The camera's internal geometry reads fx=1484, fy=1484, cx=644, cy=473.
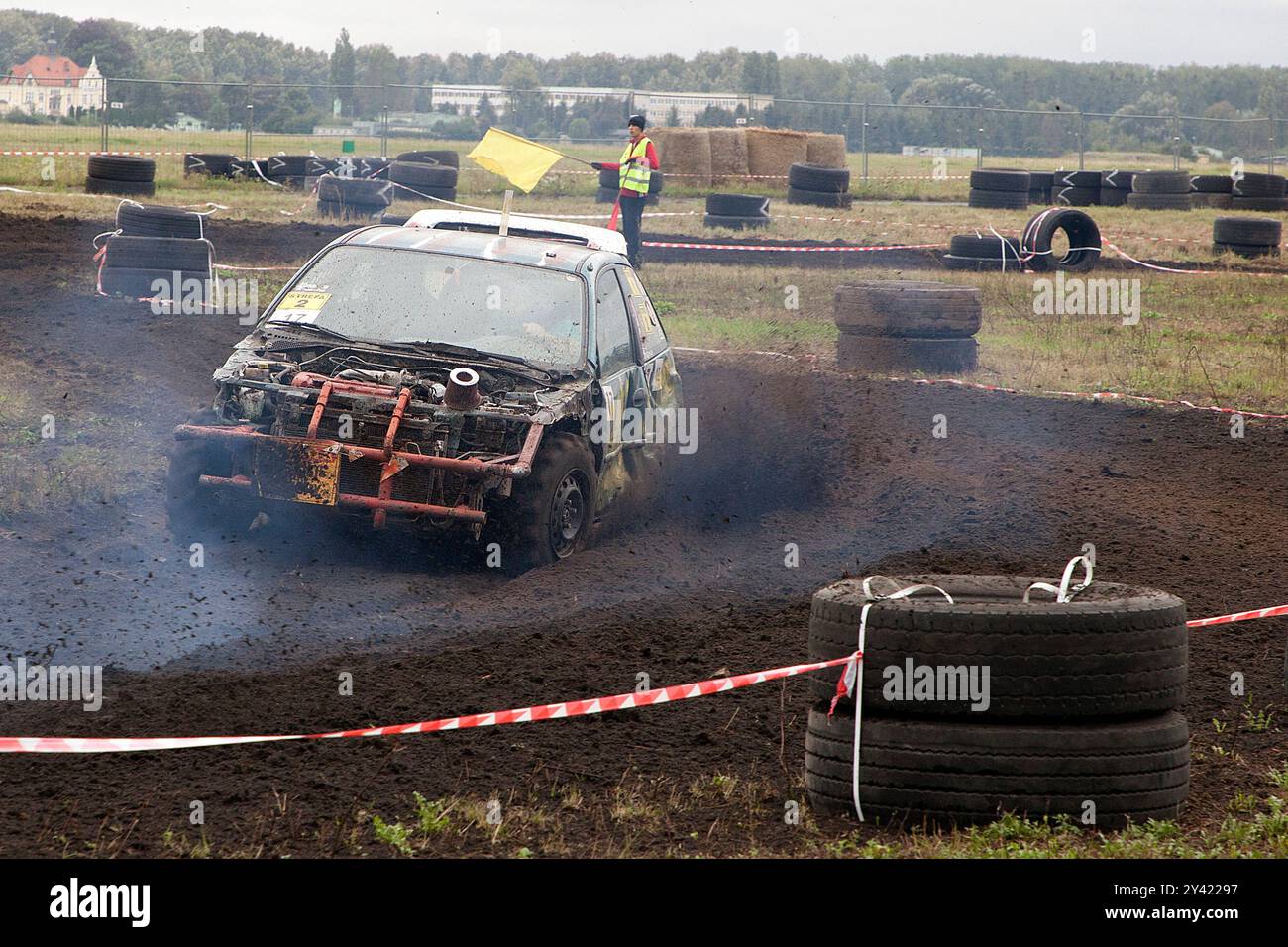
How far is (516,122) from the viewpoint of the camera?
57969mm

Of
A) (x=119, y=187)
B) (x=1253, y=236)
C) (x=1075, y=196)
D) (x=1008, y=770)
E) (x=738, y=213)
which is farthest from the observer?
(x=1075, y=196)

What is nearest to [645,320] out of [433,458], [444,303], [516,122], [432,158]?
[444,303]

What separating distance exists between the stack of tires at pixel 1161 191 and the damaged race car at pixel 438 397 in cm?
2806

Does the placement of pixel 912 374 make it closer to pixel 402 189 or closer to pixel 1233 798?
pixel 1233 798

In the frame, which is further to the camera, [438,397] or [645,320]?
[645,320]

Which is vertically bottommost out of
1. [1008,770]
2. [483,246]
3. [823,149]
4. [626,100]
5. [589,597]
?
[589,597]

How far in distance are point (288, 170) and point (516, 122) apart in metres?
29.2

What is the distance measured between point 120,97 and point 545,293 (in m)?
28.9

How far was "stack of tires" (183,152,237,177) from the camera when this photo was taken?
2972 cm

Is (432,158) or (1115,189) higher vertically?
(432,158)

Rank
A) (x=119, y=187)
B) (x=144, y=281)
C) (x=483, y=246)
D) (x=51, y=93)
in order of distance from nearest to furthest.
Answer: (x=483, y=246) < (x=144, y=281) < (x=119, y=187) < (x=51, y=93)

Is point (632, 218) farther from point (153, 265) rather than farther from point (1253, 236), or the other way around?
point (1253, 236)

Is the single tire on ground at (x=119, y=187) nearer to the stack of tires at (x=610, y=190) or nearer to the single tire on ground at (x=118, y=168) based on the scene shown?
the single tire on ground at (x=118, y=168)

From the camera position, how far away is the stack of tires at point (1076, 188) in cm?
3466
